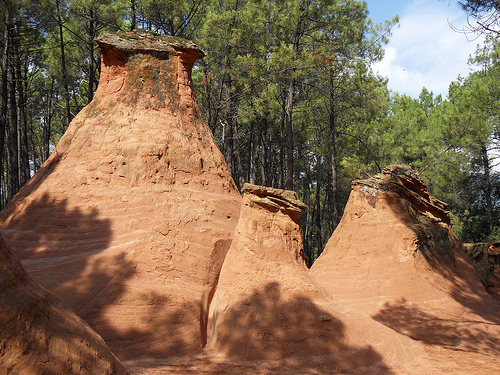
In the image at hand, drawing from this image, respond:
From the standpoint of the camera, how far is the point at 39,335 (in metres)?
2.97

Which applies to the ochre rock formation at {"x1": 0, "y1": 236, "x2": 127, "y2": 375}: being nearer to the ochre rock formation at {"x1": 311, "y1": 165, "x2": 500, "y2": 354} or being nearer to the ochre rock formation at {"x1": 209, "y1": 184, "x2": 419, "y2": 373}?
the ochre rock formation at {"x1": 209, "y1": 184, "x2": 419, "y2": 373}

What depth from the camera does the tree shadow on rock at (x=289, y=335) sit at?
5.57 meters

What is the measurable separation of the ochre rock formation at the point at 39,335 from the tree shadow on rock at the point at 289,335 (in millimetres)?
2491

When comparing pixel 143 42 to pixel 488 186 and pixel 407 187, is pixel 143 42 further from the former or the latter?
pixel 488 186

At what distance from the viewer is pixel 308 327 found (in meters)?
5.90

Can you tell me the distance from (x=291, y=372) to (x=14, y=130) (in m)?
16.4

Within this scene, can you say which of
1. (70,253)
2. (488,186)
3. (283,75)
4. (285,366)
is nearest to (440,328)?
(285,366)

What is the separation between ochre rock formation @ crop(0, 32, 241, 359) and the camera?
572 cm

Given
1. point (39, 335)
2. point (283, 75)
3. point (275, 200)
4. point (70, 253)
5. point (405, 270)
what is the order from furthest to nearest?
point (283, 75) < point (405, 270) < point (275, 200) < point (70, 253) < point (39, 335)

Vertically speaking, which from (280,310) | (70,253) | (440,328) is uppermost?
(70,253)

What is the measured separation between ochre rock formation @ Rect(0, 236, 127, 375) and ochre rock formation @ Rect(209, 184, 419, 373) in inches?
102

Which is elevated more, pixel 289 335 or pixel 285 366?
pixel 289 335

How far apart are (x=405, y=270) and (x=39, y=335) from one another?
Result: 9453 mm

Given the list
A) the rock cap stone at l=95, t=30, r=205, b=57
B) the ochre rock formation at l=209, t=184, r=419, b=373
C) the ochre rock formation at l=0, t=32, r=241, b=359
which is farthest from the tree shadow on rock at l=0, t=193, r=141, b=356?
the rock cap stone at l=95, t=30, r=205, b=57
